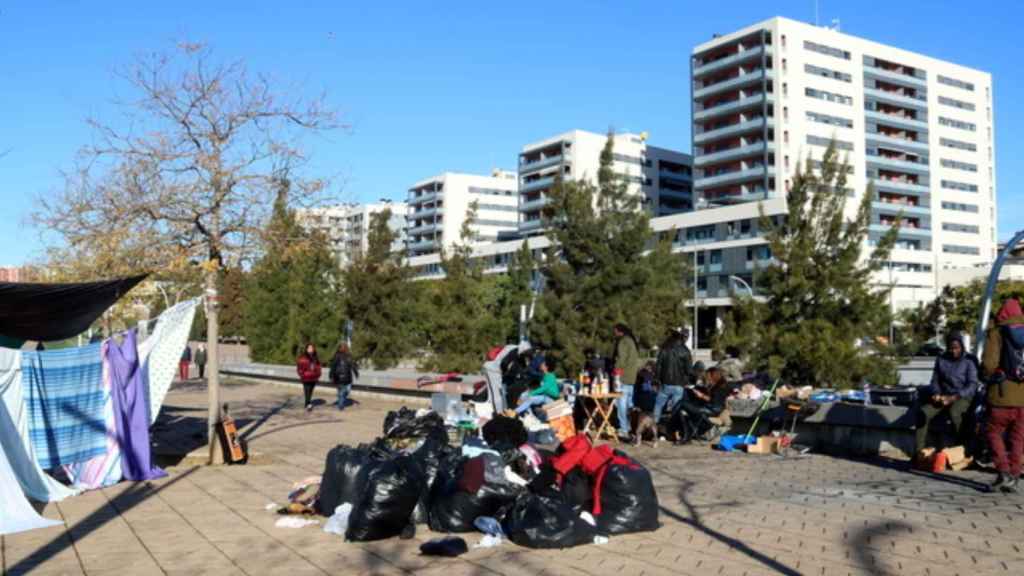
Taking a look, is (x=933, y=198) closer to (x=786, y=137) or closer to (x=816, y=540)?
(x=786, y=137)

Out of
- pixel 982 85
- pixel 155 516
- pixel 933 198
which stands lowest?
pixel 155 516

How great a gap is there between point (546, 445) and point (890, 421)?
4669 mm

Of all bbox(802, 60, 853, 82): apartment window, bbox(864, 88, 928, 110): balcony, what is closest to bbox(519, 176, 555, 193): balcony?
bbox(802, 60, 853, 82): apartment window

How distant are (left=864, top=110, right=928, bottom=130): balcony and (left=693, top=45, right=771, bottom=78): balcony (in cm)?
1447

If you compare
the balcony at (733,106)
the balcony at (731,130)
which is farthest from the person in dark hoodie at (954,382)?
the balcony at (733,106)

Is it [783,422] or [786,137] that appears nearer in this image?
[783,422]

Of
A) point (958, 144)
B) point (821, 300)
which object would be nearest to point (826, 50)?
point (958, 144)

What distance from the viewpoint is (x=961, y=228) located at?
9812 centimetres

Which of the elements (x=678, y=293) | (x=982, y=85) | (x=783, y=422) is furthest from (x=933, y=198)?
(x=783, y=422)

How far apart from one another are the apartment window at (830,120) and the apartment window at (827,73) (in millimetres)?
3834

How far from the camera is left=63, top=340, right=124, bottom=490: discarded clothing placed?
408 inches

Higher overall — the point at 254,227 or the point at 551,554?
the point at 254,227

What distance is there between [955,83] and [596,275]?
94.0 metres

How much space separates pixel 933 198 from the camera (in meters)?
96.4
